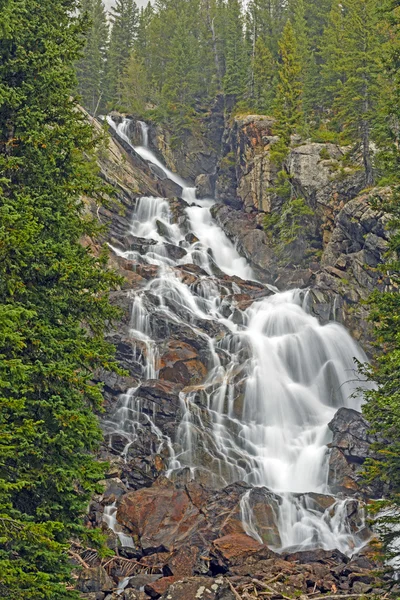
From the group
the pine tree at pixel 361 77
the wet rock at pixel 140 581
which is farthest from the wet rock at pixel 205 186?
the wet rock at pixel 140 581

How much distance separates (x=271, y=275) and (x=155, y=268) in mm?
10745

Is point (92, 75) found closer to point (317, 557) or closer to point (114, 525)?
point (114, 525)

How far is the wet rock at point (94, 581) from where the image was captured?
1522cm

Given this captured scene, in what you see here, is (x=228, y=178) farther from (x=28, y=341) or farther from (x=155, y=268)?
(x=28, y=341)

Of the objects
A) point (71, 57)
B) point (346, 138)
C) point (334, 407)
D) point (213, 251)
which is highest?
point (346, 138)

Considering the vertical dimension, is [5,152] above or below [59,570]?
above

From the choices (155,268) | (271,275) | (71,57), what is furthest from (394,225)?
(271,275)

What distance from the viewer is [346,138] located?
4834 cm

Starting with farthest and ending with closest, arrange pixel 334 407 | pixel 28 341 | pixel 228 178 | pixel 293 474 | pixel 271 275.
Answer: pixel 228 178
pixel 271 275
pixel 334 407
pixel 293 474
pixel 28 341

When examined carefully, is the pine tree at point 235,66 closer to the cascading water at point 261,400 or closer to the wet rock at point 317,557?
the cascading water at point 261,400

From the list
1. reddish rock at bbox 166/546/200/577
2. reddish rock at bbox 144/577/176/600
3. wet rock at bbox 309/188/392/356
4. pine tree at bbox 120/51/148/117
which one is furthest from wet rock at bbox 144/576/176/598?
pine tree at bbox 120/51/148/117

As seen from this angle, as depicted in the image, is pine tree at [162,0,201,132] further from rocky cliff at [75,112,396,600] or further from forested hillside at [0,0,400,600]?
rocky cliff at [75,112,396,600]

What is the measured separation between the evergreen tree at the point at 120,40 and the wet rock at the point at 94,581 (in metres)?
66.7

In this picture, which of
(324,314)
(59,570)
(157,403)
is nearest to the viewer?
(59,570)
